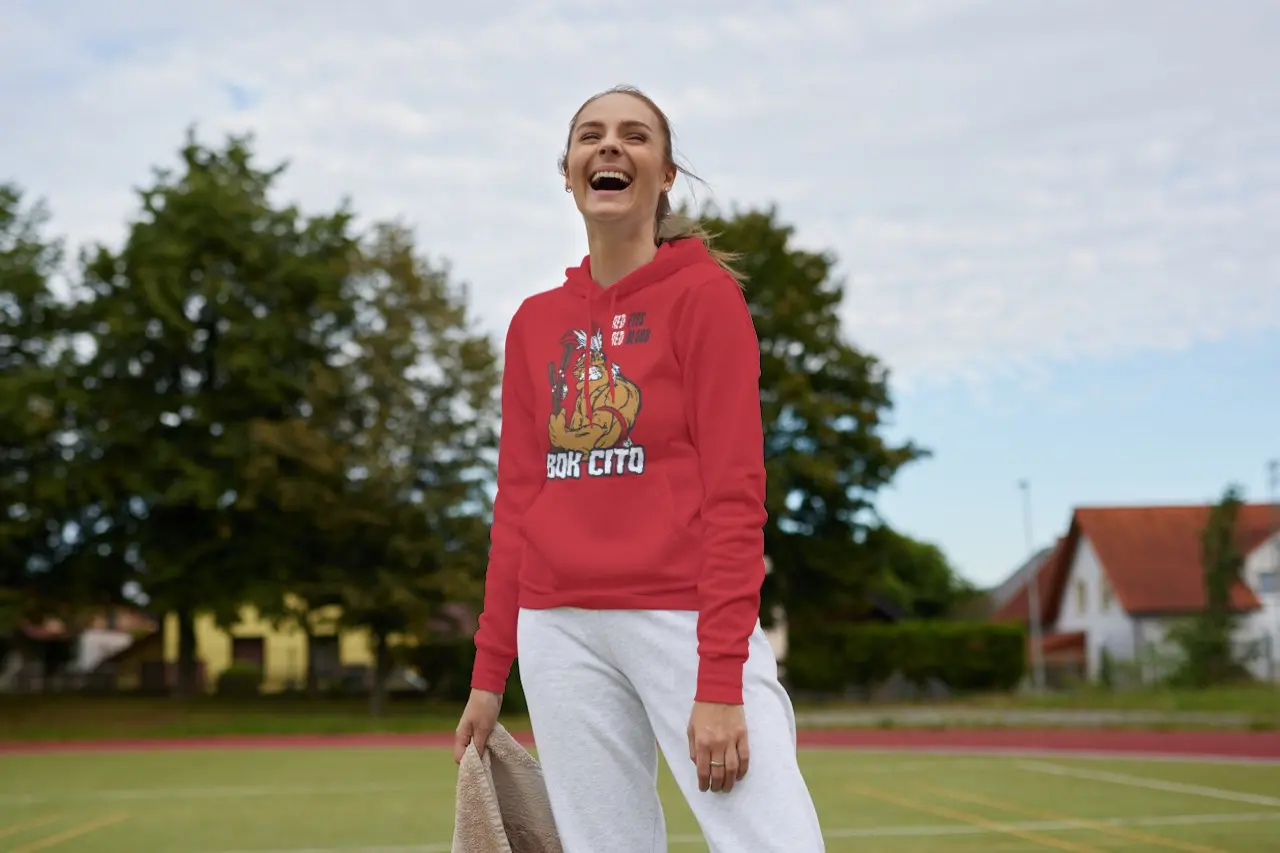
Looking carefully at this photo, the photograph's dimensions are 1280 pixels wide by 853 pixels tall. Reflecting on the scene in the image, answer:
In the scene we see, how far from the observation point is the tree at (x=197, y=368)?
1195 inches

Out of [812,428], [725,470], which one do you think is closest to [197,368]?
[812,428]

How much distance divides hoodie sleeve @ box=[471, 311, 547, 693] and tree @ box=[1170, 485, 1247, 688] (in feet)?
101

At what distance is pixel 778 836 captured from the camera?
239cm

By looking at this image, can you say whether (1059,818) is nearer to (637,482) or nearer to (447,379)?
(637,482)

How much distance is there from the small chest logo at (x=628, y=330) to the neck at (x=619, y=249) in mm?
112

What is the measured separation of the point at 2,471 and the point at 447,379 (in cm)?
1013

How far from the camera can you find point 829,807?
10.6 m

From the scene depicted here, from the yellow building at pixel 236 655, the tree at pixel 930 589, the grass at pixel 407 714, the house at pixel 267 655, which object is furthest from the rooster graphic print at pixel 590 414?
the tree at pixel 930 589

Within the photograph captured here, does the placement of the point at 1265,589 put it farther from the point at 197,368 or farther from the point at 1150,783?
the point at 1150,783

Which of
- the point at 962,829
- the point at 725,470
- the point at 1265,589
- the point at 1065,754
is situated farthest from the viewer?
the point at 1265,589

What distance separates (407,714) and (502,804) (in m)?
27.5

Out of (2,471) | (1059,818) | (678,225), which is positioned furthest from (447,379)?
(678,225)

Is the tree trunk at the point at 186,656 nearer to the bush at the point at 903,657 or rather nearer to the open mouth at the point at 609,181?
the bush at the point at 903,657

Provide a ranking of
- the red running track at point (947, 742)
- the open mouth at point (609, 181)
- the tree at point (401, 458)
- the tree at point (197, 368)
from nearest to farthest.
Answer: the open mouth at point (609, 181) < the red running track at point (947, 742) < the tree at point (401, 458) < the tree at point (197, 368)
